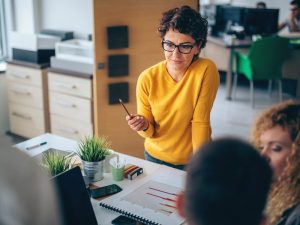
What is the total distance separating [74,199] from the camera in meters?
1.47

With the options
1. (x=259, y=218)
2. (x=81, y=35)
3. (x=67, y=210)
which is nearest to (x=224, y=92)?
(x=81, y=35)

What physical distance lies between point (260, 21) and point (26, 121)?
11.6 ft

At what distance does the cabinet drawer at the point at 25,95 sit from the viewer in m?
4.02

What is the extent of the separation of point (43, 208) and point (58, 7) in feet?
13.8

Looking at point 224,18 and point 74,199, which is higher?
point 224,18

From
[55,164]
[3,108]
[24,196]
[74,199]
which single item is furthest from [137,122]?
[3,108]

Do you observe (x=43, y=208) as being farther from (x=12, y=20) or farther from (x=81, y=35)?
(x=12, y=20)

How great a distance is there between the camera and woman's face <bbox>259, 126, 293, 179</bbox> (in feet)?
4.00

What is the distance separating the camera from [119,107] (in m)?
3.44

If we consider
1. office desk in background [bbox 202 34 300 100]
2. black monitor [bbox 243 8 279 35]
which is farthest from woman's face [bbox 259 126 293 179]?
black monitor [bbox 243 8 279 35]

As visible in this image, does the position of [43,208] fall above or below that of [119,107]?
above

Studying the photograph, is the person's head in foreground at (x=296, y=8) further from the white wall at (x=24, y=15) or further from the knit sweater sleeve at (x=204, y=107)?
the knit sweater sleeve at (x=204, y=107)

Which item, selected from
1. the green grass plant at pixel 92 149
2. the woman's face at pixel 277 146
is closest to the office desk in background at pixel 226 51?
the green grass plant at pixel 92 149

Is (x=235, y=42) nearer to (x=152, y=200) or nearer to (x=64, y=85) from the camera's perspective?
(x=64, y=85)
